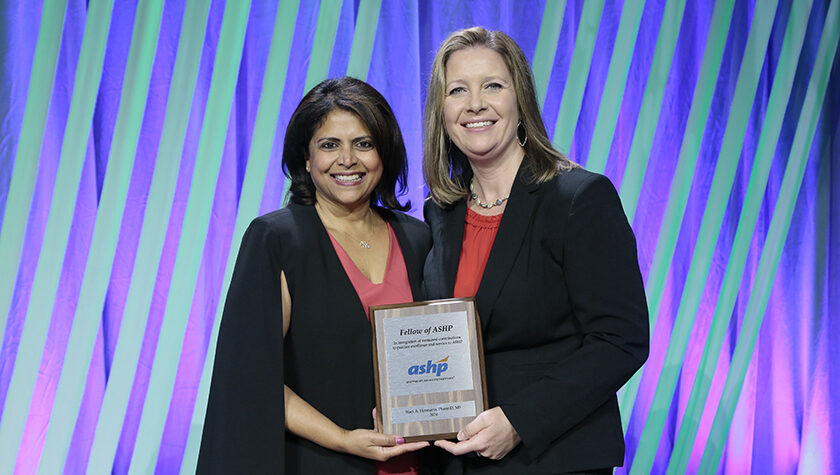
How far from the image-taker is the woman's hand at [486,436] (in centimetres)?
148

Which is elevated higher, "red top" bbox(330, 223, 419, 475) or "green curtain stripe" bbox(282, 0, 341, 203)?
"green curtain stripe" bbox(282, 0, 341, 203)

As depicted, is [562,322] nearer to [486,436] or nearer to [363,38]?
[486,436]

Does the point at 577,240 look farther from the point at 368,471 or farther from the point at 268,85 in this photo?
the point at 268,85

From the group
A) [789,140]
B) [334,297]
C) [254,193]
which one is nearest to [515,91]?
[334,297]

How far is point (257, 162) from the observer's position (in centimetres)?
268

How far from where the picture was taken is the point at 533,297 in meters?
1.58

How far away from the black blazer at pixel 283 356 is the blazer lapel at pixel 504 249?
0.27 metres

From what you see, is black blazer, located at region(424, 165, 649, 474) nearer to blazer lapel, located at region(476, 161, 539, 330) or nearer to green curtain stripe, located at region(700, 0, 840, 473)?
blazer lapel, located at region(476, 161, 539, 330)

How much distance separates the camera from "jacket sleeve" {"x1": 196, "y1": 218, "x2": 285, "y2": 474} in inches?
63.4

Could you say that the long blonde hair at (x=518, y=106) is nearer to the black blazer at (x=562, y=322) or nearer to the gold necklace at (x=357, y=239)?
the black blazer at (x=562, y=322)

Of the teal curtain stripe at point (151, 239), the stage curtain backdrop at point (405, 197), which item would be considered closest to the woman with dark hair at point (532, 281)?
the stage curtain backdrop at point (405, 197)

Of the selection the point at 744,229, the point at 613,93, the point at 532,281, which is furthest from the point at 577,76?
the point at 532,281

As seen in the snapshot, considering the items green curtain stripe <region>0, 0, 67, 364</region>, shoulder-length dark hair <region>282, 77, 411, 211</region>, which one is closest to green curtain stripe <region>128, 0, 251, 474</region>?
green curtain stripe <region>0, 0, 67, 364</region>

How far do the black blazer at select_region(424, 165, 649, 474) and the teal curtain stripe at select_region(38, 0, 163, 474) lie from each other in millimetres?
1538
